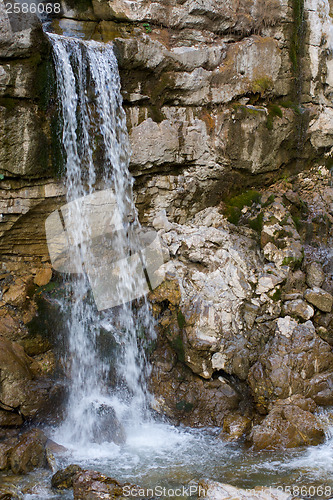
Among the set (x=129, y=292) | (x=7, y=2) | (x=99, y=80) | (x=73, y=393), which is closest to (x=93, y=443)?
(x=73, y=393)

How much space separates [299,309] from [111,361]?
3.27m

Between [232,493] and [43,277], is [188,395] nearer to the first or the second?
[232,493]

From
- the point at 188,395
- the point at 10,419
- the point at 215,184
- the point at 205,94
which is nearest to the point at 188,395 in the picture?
the point at 188,395

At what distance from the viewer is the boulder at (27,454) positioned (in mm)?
5508

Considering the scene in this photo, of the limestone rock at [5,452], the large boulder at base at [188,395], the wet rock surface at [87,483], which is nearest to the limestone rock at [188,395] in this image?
the large boulder at base at [188,395]

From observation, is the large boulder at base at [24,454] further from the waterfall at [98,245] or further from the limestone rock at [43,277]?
the limestone rock at [43,277]

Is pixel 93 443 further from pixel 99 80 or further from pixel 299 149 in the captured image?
pixel 299 149

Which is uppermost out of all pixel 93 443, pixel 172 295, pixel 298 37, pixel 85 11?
pixel 85 11

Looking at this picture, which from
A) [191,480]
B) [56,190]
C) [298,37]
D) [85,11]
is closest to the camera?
[191,480]

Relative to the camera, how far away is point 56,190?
23.8 feet

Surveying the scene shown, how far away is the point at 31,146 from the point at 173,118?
282 centimetres

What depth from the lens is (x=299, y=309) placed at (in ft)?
24.0

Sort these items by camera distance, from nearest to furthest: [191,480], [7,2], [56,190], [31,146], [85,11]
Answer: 1. [191,480]
2. [7,2]
3. [31,146]
4. [56,190]
5. [85,11]

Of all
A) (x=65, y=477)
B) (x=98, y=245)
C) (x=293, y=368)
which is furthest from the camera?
(x=98, y=245)
